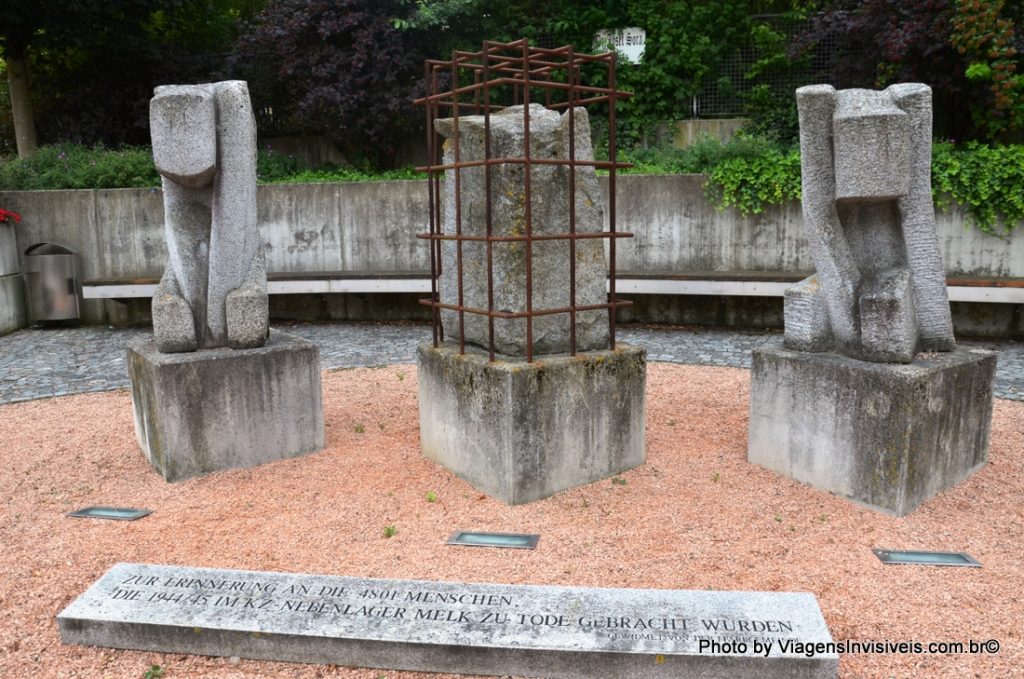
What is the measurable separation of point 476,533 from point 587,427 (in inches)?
37.5

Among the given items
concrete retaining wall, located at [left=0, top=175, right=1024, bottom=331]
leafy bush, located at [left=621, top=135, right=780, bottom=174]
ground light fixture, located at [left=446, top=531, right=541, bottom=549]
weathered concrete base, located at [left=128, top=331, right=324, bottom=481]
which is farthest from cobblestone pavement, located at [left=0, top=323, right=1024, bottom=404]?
ground light fixture, located at [left=446, top=531, right=541, bottom=549]

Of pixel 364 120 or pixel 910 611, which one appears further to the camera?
pixel 364 120

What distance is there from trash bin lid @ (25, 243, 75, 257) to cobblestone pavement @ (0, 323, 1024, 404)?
1006 millimetres

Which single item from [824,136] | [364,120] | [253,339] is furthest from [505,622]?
[364,120]

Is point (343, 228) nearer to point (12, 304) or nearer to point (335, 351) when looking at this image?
point (335, 351)

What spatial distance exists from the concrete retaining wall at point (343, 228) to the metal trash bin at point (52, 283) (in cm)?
21

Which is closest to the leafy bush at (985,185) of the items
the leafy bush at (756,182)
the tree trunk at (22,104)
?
the leafy bush at (756,182)

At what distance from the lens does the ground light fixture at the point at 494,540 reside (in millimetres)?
3883

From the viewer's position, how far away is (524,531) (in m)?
4.07

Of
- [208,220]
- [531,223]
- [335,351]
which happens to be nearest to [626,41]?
[335,351]

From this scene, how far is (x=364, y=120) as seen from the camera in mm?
11883

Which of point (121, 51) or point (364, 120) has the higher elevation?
point (121, 51)

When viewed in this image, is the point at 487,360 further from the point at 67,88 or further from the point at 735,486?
the point at 67,88

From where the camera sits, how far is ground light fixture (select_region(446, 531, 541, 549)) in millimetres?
3883
